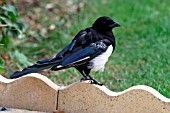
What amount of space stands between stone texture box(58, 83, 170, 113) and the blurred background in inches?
37.0

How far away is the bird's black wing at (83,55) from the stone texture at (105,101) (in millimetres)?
180

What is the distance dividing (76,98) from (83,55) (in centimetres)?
35

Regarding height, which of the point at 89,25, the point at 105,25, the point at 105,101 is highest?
the point at 89,25

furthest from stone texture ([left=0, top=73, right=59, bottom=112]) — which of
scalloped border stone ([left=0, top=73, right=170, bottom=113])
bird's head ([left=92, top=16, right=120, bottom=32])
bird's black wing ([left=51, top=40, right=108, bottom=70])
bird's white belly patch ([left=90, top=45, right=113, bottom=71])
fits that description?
bird's head ([left=92, top=16, right=120, bottom=32])

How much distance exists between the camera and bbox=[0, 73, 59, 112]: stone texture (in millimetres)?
4035

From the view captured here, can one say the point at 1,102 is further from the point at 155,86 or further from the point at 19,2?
the point at 19,2

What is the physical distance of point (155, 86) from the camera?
16.5 ft

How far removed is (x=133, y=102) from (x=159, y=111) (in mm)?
197

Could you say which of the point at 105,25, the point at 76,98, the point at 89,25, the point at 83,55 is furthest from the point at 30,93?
the point at 89,25

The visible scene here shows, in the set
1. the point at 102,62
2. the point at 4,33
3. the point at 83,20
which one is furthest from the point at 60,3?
the point at 102,62

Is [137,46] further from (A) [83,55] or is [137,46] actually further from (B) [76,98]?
(B) [76,98]

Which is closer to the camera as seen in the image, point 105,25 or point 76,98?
point 76,98

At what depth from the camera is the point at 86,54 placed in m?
4.09

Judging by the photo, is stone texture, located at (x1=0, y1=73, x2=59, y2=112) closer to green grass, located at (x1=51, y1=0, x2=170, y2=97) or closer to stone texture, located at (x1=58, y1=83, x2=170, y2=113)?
stone texture, located at (x1=58, y1=83, x2=170, y2=113)
